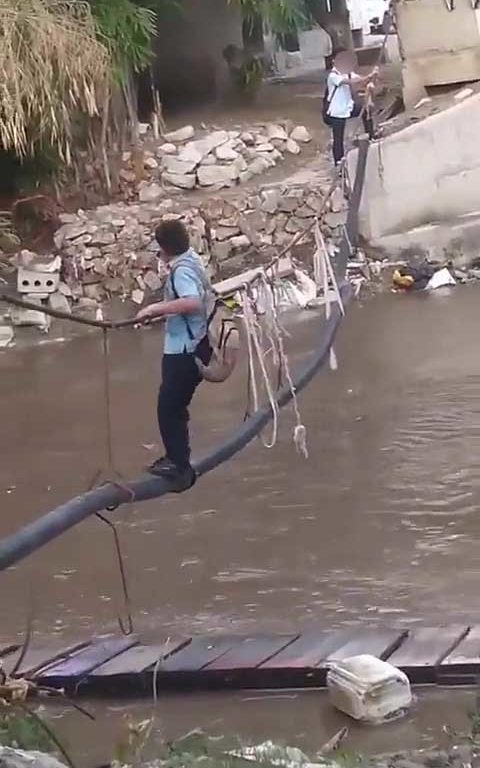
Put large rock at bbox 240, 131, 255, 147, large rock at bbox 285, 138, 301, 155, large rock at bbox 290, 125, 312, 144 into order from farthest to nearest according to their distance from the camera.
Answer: large rock at bbox 290, 125, 312, 144 < large rock at bbox 285, 138, 301, 155 < large rock at bbox 240, 131, 255, 147

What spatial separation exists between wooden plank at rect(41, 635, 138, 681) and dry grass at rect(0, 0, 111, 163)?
6760 mm

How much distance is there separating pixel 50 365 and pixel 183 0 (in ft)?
20.9

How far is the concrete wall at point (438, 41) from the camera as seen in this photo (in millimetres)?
12203

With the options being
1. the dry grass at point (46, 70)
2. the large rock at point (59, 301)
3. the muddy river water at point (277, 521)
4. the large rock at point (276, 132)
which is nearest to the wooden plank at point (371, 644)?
the muddy river water at point (277, 521)

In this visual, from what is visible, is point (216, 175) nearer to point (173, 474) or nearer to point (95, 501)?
point (173, 474)

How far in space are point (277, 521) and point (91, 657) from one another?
5.48 ft

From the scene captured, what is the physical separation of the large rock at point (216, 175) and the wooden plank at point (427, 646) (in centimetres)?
810

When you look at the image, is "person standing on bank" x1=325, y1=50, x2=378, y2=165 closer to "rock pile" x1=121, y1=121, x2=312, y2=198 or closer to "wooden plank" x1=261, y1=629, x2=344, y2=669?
"rock pile" x1=121, y1=121, x2=312, y2=198

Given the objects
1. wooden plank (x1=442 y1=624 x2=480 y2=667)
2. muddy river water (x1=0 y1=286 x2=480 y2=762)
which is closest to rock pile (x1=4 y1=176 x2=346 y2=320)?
muddy river water (x1=0 y1=286 x2=480 y2=762)

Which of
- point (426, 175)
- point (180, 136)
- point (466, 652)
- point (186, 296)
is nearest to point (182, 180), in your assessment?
point (180, 136)

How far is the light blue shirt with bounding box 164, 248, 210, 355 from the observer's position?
4.21 m

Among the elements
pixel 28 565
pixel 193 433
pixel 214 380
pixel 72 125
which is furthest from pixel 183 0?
pixel 214 380

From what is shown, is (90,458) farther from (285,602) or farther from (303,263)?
(303,263)

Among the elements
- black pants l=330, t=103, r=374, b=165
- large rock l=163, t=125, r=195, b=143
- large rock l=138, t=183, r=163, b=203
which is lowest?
large rock l=138, t=183, r=163, b=203
